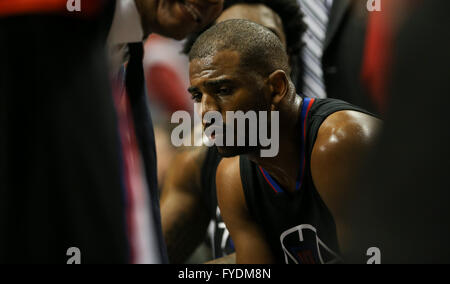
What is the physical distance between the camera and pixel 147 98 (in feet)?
2.71

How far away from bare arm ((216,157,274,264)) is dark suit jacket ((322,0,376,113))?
0.84 feet

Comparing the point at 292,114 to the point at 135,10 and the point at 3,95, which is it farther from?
the point at 3,95

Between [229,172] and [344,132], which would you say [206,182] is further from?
[344,132]

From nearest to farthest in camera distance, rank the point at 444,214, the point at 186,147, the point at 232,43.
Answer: the point at 444,214 < the point at 232,43 < the point at 186,147

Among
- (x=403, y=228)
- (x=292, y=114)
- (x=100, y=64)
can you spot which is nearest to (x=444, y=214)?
(x=403, y=228)

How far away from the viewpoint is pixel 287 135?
2.46 feet

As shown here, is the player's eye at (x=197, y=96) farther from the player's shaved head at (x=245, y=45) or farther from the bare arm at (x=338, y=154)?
the bare arm at (x=338, y=154)

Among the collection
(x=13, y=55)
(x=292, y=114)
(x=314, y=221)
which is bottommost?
(x=314, y=221)

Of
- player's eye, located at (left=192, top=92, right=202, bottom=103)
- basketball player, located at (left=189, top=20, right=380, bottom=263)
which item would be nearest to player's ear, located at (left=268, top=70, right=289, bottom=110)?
basketball player, located at (left=189, top=20, right=380, bottom=263)

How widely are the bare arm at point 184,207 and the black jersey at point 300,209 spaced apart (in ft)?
0.70

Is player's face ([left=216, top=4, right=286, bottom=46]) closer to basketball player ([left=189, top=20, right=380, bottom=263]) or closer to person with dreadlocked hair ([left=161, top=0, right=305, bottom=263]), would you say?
person with dreadlocked hair ([left=161, top=0, right=305, bottom=263])

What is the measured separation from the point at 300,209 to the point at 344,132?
176 millimetres

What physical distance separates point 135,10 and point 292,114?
0.32 meters

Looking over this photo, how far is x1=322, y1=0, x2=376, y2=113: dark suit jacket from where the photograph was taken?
827mm
